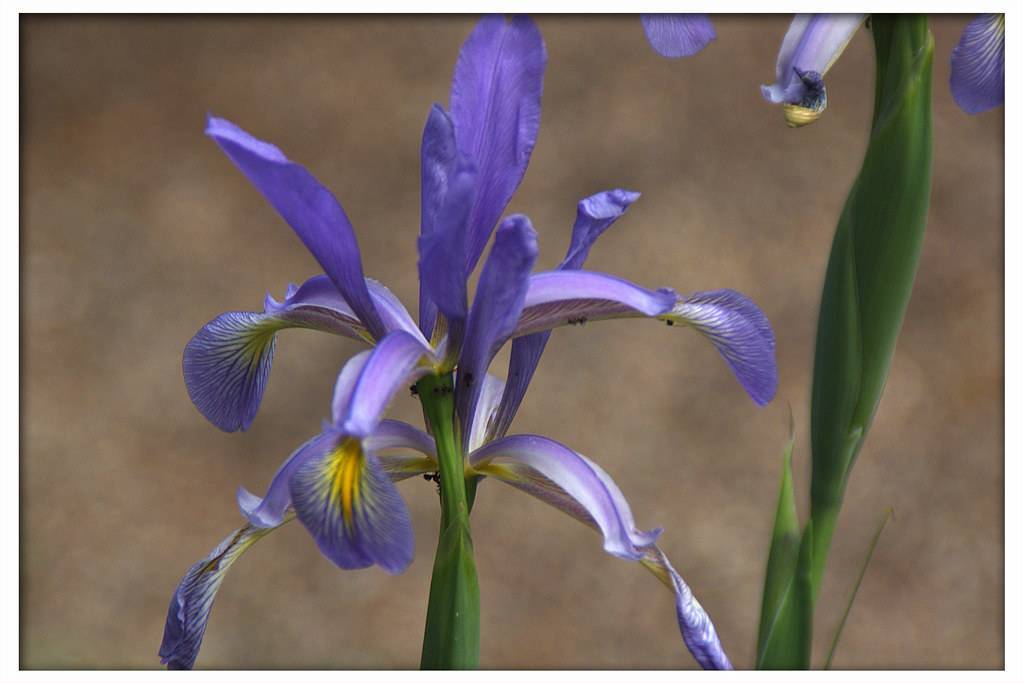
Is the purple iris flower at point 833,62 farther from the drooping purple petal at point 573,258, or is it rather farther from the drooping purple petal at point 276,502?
the drooping purple petal at point 276,502

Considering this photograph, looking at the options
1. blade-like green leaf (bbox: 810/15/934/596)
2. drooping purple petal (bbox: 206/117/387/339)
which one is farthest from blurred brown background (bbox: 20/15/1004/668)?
drooping purple petal (bbox: 206/117/387/339)

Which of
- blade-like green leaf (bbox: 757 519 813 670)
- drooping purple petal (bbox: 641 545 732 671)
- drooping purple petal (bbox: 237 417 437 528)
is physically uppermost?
drooping purple petal (bbox: 237 417 437 528)

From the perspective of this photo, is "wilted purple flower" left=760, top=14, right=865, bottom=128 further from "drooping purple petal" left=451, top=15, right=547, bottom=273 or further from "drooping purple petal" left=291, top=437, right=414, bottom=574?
"drooping purple petal" left=291, top=437, right=414, bottom=574

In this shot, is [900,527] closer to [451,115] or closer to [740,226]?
[740,226]

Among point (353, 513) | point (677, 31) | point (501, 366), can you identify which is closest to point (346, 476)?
point (353, 513)

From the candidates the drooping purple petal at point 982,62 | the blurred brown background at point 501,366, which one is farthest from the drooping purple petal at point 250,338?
the blurred brown background at point 501,366

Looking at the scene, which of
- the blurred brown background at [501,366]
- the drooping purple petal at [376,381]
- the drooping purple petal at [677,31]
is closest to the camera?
the drooping purple petal at [376,381]
